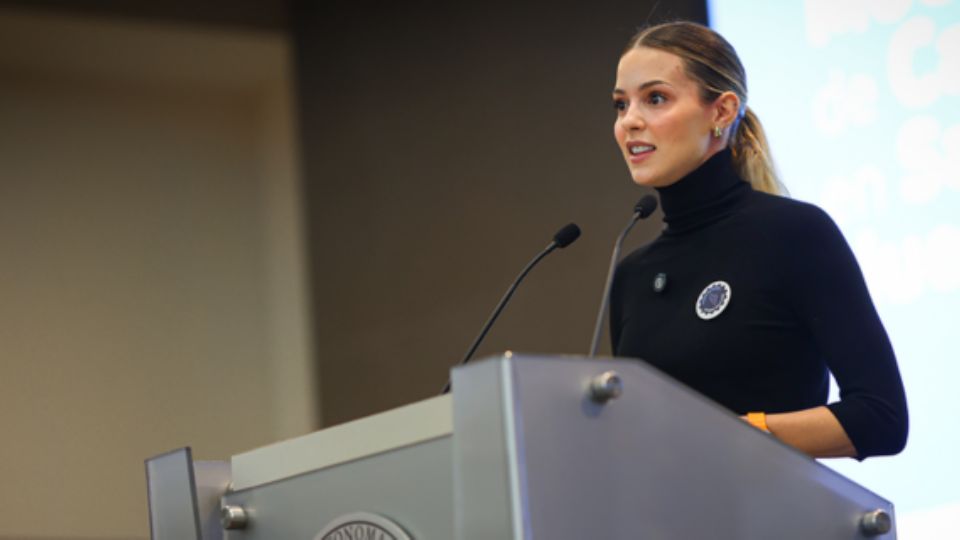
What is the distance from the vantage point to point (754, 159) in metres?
2.11

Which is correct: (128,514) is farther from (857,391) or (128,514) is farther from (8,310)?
(857,391)

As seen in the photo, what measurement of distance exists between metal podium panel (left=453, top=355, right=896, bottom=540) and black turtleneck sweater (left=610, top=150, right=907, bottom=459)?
0.91 ft

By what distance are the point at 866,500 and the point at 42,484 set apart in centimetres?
457

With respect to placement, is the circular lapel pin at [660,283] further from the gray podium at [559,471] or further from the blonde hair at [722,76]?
the gray podium at [559,471]

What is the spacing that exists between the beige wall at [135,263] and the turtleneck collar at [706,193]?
3.68 m

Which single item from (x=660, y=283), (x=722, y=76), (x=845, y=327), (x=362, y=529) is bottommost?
(x=362, y=529)

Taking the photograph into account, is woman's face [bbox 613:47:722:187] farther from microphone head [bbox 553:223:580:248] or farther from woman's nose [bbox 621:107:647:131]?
microphone head [bbox 553:223:580:248]

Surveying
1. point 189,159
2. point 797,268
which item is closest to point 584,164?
point 189,159

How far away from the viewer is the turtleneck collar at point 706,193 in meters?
2.02

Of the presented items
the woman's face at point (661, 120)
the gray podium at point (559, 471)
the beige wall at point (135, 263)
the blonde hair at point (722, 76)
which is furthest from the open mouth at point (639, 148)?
the beige wall at point (135, 263)

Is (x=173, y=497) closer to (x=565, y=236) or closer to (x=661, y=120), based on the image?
(x=565, y=236)

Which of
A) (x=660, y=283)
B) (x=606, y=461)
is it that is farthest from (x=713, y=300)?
(x=606, y=461)

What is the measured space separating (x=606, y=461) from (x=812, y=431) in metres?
0.42

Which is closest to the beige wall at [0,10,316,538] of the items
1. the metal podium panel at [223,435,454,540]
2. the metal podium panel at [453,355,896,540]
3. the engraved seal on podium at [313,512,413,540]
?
the metal podium panel at [223,435,454,540]
